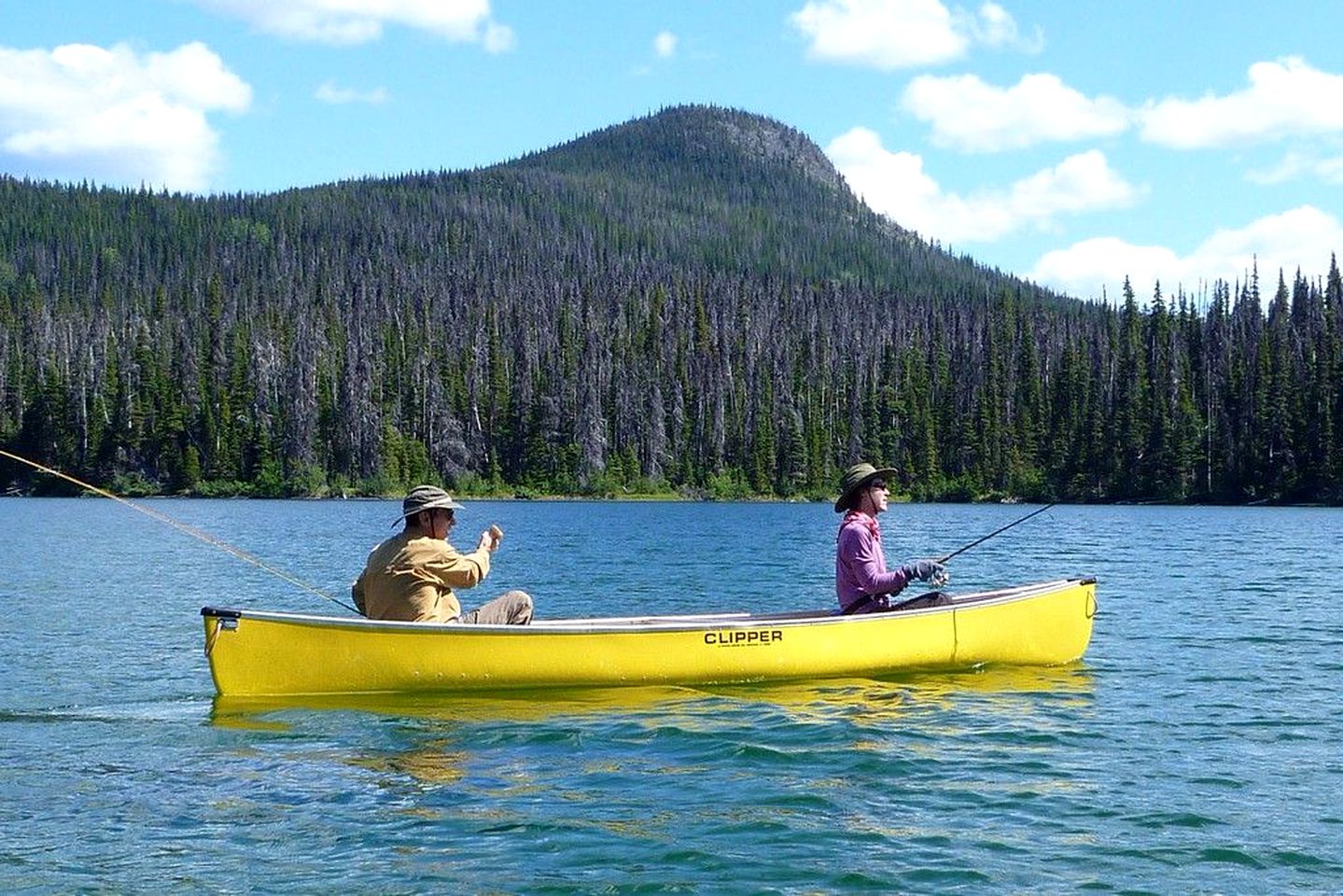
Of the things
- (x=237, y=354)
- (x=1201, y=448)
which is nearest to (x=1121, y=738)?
(x=1201, y=448)

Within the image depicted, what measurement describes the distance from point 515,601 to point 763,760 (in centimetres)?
406

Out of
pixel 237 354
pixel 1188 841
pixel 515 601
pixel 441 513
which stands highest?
pixel 237 354

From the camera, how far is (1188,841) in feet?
34.0

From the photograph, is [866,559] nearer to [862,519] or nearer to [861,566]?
[861,566]

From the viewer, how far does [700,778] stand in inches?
481

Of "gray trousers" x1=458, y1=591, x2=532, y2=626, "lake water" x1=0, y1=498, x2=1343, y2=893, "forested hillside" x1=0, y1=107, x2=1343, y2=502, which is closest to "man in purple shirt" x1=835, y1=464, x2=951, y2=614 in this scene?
"lake water" x1=0, y1=498, x2=1343, y2=893

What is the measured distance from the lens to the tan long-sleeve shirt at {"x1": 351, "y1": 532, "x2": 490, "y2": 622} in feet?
A: 49.2

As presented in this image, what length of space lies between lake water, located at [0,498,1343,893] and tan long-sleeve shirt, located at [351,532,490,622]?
3.47 ft

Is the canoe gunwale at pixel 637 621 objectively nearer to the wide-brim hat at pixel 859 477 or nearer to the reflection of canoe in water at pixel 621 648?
the reflection of canoe in water at pixel 621 648

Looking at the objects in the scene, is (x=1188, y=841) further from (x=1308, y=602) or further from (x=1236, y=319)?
(x=1236, y=319)

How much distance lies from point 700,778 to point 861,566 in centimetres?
498

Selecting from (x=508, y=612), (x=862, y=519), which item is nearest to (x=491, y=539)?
(x=508, y=612)

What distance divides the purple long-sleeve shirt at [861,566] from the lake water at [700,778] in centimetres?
117

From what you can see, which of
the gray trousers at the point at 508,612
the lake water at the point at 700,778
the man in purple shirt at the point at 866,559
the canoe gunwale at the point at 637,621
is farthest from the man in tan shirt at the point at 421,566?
the man in purple shirt at the point at 866,559
